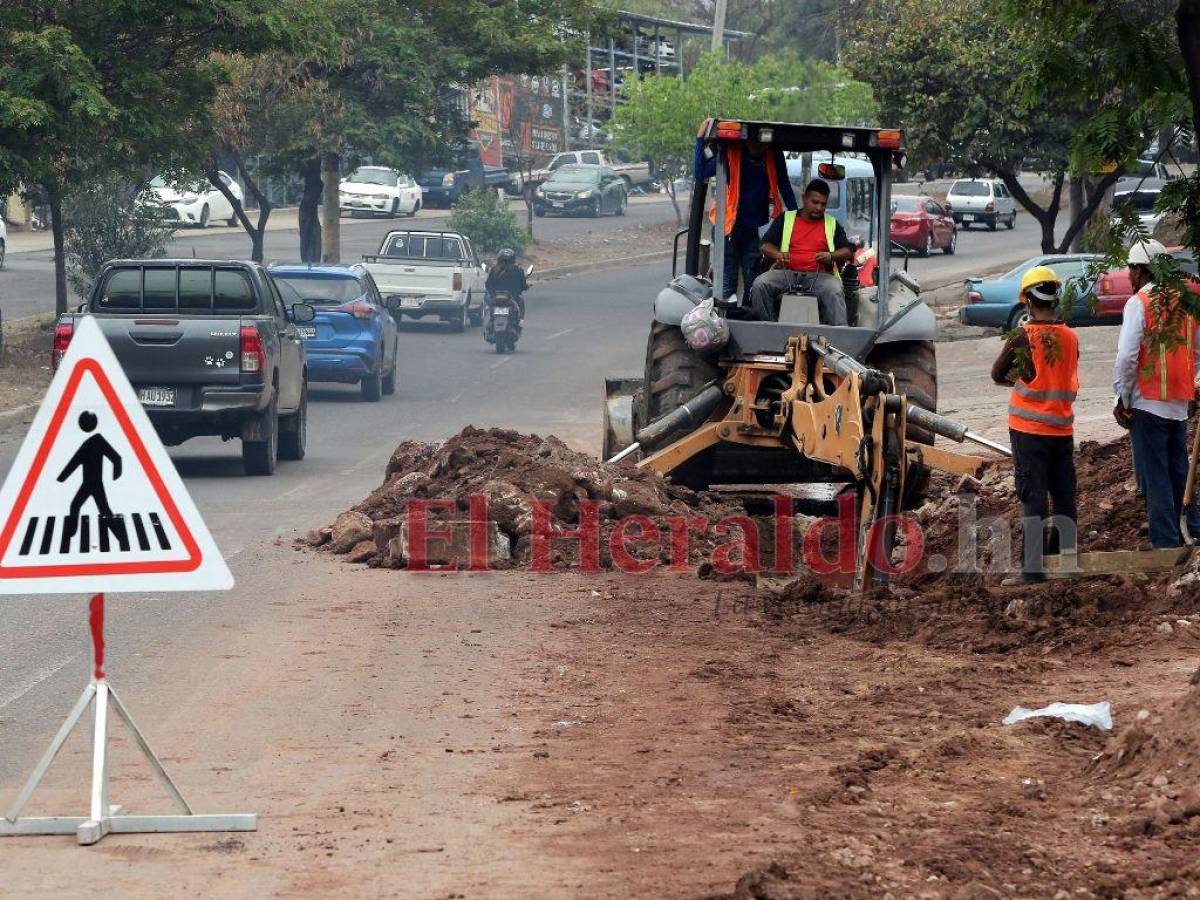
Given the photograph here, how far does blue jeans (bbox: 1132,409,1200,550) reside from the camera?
35.1 ft

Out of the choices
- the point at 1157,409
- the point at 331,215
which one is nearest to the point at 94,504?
the point at 1157,409

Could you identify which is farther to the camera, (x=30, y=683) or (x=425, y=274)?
(x=425, y=274)

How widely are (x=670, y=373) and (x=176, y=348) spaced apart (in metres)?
6.21

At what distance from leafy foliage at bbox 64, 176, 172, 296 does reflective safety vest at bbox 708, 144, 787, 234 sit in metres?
20.8

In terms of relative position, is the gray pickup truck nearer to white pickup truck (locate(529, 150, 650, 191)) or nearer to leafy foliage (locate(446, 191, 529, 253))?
leafy foliage (locate(446, 191, 529, 253))

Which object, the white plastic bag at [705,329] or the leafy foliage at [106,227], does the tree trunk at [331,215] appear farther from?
the white plastic bag at [705,329]

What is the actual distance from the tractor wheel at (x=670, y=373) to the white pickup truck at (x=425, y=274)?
2205 centimetres

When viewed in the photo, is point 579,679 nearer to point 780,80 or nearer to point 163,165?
point 163,165

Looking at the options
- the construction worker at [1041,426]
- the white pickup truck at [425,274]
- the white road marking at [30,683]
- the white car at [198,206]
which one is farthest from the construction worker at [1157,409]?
the white car at [198,206]

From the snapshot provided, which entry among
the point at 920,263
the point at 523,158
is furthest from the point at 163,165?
the point at 523,158

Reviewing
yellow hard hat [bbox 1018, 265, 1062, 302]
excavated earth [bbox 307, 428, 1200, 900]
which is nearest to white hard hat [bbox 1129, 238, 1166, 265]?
yellow hard hat [bbox 1018, 265, 1062, 302]

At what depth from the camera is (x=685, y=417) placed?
12.4m

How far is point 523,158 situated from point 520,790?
5582 cm

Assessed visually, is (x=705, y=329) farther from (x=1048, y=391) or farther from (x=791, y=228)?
(x=1048, y=391)
